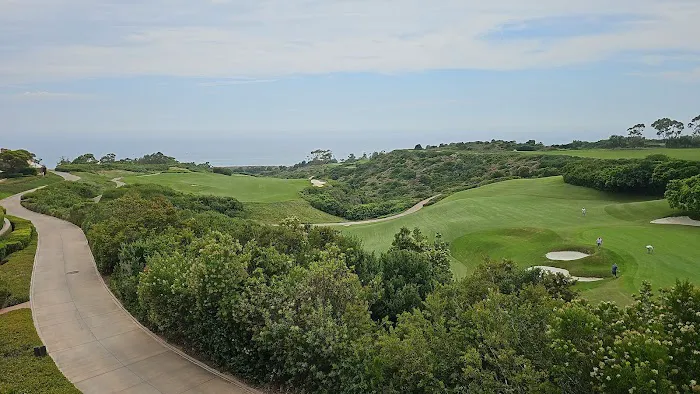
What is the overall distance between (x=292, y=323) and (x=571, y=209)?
3568 centimetres

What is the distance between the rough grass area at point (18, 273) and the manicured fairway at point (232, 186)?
3293 cm

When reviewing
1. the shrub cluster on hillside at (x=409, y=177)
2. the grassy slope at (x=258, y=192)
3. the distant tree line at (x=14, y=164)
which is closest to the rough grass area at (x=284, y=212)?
the grassy slope at (x=258, y=192)

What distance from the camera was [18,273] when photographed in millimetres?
21328

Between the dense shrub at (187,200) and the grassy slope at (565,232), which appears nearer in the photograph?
the grassy slope at (565,232)

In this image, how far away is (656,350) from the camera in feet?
19.7

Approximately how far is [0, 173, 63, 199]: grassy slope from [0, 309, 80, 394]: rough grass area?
40991 millimetres

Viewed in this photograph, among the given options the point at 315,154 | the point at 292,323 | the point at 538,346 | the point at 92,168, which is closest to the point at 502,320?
the point at 538,346

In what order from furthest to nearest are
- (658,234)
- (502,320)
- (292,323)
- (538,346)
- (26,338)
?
(658,234)
(26,338)
(292,323)
(502,320)
(538,346)

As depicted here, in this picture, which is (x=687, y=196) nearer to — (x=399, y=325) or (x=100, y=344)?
(x=399, y=325)

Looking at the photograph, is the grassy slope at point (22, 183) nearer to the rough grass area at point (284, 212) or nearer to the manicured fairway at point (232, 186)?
the manicured fairway at point (232, 186)

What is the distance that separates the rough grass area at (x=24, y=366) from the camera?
37.3ft

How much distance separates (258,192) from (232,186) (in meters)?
5.60

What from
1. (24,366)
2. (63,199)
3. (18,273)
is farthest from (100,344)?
(63,199)

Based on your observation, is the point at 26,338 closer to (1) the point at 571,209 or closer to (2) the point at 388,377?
(2) the point at 388,377
